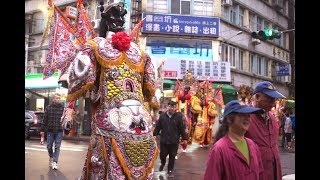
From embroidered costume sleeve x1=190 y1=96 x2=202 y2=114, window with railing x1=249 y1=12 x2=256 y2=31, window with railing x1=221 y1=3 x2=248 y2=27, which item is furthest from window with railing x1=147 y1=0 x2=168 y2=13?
embroidered costume sleeve x1=190 y1=96 x2=202 y2=114

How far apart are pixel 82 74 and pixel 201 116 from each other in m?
12.2

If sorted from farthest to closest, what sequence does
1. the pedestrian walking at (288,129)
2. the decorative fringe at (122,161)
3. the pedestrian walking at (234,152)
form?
the pedestrian walking at (288,129) → the decorative fringe at (122,161) → the pedestrian walking at (234,152)

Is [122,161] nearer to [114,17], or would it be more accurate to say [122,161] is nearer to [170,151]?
[114,17]

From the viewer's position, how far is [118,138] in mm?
4199

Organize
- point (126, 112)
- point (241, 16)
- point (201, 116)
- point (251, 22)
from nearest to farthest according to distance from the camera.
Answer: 1. point (126, 112)
2. point (201, 116)
3. point (241, 16)
4. point (251, 22)

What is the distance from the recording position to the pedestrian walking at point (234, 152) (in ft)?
10.1

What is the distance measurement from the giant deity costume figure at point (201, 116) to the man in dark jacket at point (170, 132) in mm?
6599

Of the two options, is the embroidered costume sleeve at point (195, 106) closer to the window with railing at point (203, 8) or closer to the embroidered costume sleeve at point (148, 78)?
the window with railing at point (203, 8)

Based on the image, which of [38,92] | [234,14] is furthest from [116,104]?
[38,92]

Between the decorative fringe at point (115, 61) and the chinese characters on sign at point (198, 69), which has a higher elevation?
the chinese characters on sign at point (198, 69)

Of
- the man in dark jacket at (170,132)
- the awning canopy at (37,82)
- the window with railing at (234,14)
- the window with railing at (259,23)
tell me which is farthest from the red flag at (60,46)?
the window with railing at (259,23)

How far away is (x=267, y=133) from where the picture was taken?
400 centimetres

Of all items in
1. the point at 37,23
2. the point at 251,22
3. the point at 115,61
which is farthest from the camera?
the point at 37,23
